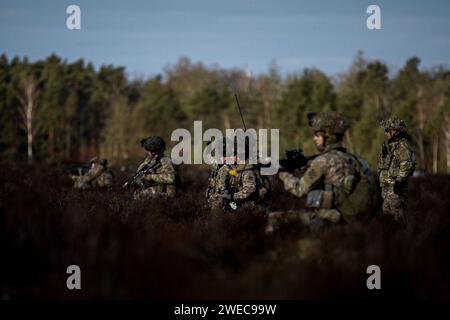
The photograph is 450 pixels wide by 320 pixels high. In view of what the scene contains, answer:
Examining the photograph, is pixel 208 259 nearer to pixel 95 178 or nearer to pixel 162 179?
pixel 162 179

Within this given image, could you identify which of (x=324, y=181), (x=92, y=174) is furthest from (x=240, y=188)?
(x=92, y=174)

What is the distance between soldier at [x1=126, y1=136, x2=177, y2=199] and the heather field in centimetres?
304

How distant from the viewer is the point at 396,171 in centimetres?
814

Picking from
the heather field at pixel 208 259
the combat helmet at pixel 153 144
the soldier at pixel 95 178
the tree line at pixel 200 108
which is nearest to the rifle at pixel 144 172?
the combat helmet at pixel 153 144

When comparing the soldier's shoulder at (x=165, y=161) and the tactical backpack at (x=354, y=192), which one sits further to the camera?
the soldier's shoulder at (x=165, y=161)

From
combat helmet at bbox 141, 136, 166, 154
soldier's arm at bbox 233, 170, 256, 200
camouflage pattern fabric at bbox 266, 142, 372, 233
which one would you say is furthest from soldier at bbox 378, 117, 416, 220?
combat helmet at bbox 141, 136, 166, 154

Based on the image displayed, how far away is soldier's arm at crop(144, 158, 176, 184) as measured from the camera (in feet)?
28.2

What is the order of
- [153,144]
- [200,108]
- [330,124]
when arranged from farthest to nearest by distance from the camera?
[200,108]
[153,144]
[330,124]

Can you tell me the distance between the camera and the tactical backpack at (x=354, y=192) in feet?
16.0

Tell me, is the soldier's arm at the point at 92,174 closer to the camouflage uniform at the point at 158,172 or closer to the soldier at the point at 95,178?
the soldier at the point at 95,178

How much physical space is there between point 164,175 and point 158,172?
0.41 ft

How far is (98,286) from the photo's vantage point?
3.81 meters

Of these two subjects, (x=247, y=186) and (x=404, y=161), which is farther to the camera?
(x=404, y=161)

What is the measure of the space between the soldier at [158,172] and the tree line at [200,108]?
82.4 ft
